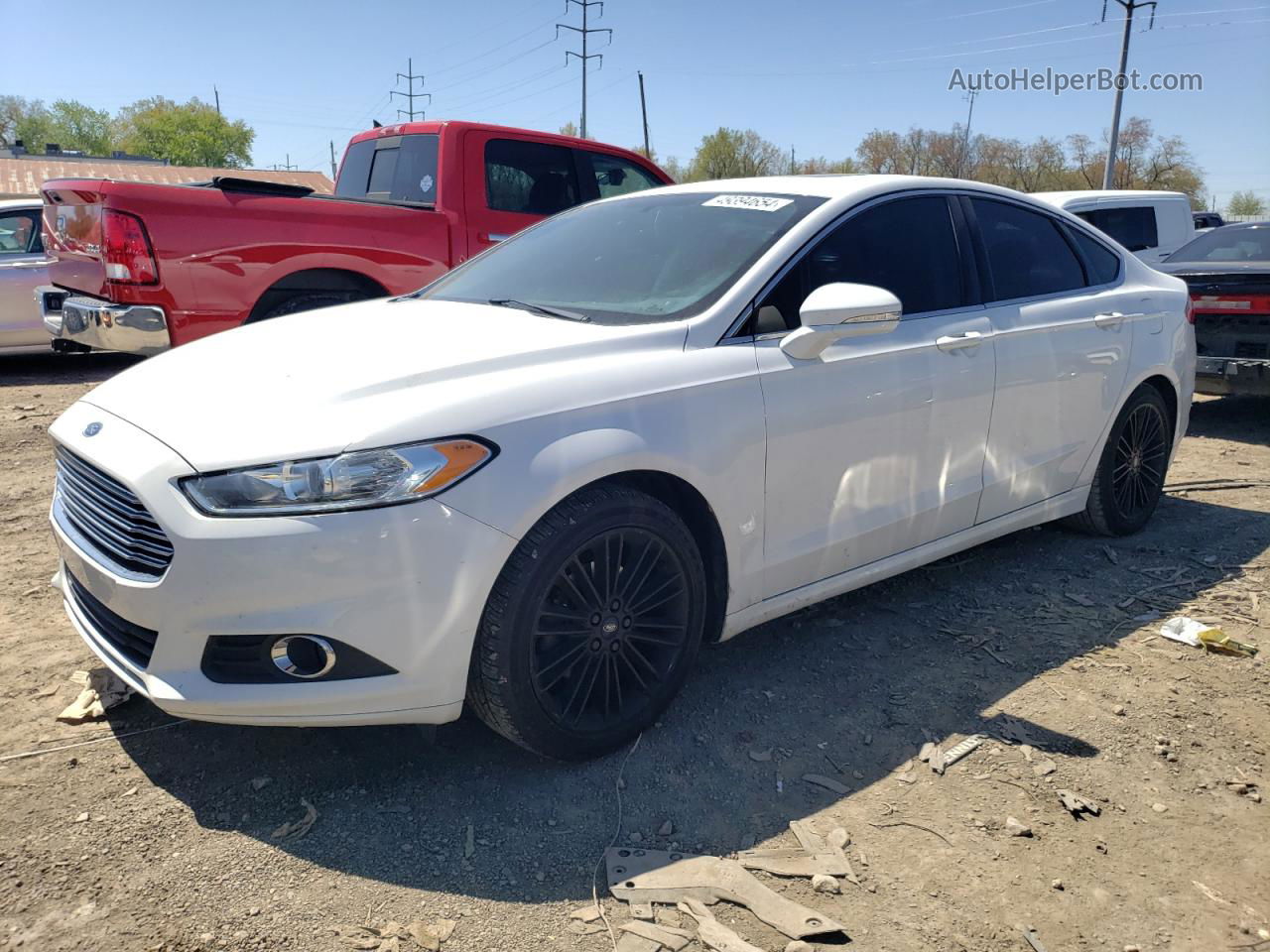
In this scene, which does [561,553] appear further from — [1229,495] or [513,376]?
[1229,495]

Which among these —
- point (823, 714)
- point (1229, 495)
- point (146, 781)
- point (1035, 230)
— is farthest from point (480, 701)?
point (1229, 495)

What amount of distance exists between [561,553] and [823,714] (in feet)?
3.86

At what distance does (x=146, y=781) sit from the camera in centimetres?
275

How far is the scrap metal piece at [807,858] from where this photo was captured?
2.47m

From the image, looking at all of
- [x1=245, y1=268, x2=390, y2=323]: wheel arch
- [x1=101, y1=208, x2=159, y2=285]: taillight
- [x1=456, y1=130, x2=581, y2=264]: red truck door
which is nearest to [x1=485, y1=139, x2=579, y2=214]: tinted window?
[x1=456, y1=130, x2=581, y2=264]: red truck door

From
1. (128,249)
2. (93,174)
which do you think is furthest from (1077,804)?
(93,174)

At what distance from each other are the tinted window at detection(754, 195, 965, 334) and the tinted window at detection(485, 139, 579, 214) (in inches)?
156

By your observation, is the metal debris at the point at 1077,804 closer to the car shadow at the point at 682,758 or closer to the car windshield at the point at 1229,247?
the car shadow at the point at 682,758

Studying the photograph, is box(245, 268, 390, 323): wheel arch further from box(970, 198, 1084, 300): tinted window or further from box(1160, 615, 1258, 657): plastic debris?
box(1160, 615, 1258, 657): plastic debris

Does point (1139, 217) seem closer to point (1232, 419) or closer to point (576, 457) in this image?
A: point (1232, 419)

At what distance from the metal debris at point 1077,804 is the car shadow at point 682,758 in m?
0.23

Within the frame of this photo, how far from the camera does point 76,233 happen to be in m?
6.19

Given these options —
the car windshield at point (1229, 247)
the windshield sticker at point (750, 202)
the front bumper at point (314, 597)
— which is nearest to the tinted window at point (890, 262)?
the windshield sticker at point (750, 202)

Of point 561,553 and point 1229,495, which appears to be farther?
point 1229,495
